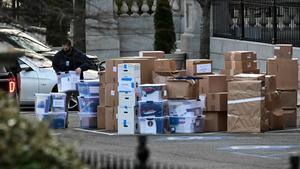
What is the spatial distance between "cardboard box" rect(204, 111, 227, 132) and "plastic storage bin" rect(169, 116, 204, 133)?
0.20 meters

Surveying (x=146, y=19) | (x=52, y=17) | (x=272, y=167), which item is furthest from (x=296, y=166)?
(x=146, y=19)

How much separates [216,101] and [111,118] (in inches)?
76.7

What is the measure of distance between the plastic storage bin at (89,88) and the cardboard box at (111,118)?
0.55m

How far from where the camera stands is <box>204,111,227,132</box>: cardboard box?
14.9m

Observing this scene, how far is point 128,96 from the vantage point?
48.2 ft

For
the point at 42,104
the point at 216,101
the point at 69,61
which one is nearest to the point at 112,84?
the point at 42,104

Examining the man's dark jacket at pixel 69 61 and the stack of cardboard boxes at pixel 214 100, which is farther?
the man's dark jacket at pixel 69 61

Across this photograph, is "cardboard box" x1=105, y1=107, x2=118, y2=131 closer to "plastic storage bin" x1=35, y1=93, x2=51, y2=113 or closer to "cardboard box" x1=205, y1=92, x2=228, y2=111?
"plastic storage bin" x1=35, y1=93, x2=51, y2=113

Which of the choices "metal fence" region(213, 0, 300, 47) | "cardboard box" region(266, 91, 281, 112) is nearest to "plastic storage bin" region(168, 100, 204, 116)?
"cardboard box" region(266, 91, 281, 112)

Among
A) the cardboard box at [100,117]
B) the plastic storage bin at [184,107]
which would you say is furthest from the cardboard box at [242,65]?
the cardboard box at [100,117]

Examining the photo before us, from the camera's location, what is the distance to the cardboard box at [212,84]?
14.9 metres

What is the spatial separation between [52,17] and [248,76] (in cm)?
863

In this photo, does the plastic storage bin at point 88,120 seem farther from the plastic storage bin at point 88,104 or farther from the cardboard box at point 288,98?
the cardboard box at point 288,98

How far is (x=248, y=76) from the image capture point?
48.4ft
